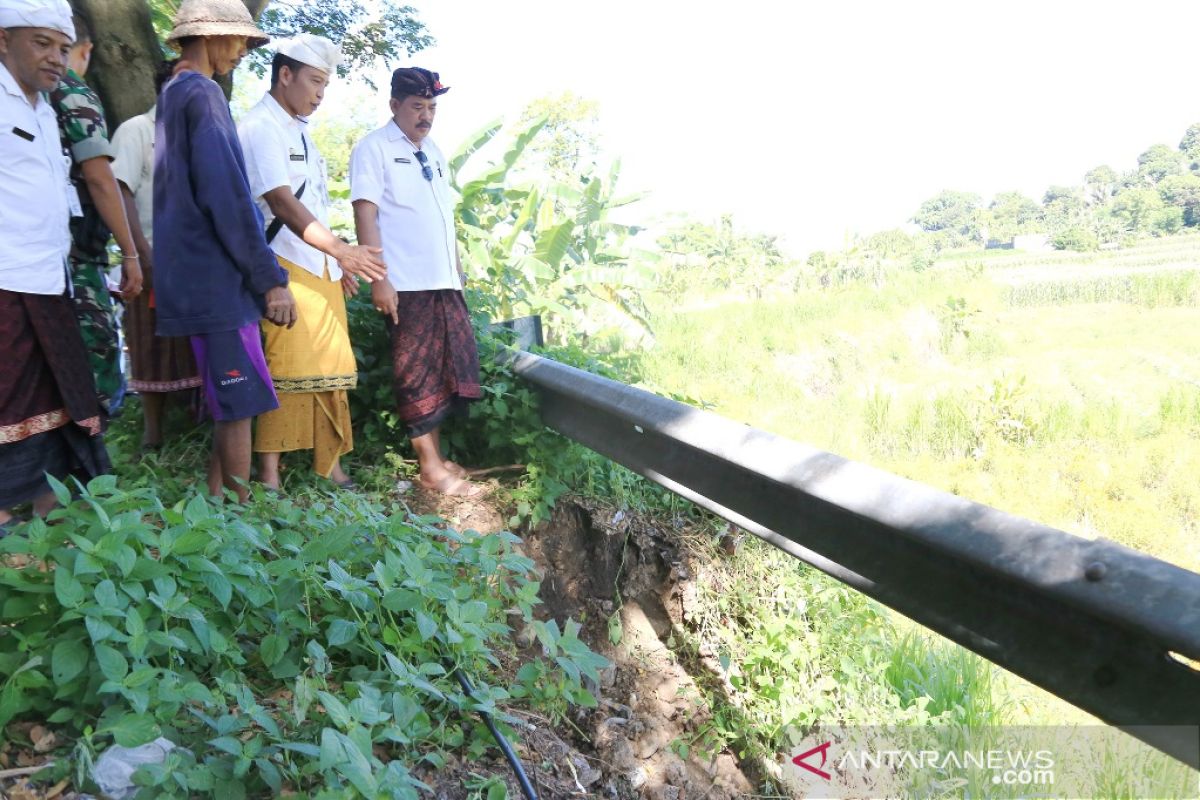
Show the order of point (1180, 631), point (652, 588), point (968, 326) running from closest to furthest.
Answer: point (1180, 631) < point (652, 588) < point (968, 326)

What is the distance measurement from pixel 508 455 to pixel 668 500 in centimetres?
74

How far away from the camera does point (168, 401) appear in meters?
4.45

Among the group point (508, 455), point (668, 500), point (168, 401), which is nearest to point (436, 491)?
point (508, 455)

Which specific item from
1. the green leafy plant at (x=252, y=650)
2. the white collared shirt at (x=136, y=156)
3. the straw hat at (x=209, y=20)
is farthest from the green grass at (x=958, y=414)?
the white collared shirt at (x=136, y=156)

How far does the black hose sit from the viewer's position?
79.0 inches

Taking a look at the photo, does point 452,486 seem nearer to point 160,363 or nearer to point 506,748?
point 160,363

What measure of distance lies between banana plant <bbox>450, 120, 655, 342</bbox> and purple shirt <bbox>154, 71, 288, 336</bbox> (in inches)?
167

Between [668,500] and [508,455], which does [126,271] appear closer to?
[508,455]

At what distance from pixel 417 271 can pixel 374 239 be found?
8.8 inches

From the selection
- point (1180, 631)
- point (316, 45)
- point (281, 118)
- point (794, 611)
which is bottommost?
point (794, 611)

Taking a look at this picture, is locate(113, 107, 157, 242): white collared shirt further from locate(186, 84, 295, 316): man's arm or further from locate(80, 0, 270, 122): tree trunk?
locate(186, 84, 295, 316): man's arm

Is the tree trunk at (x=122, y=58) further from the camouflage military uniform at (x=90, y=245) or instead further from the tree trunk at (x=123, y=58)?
the camouflage military uniform at (x=90, y=245)

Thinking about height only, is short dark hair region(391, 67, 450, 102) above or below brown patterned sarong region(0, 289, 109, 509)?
above

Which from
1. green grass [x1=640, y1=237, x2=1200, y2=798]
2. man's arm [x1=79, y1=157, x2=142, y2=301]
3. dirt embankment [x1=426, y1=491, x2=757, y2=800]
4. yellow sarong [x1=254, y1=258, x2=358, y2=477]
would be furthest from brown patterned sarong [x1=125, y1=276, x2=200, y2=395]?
green grass [x1=640, y1=237, x2=1200, y2=798]
